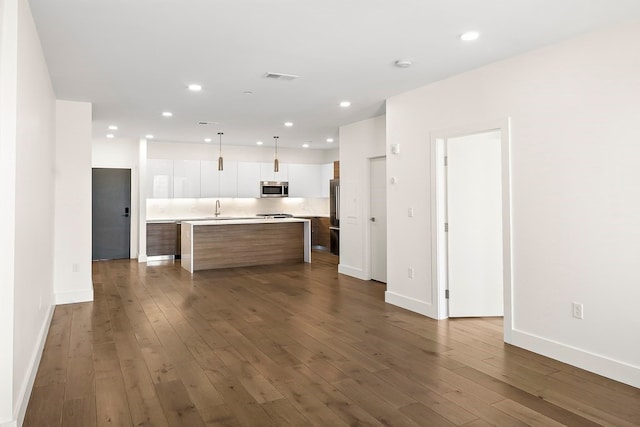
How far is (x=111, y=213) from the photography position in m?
8.81

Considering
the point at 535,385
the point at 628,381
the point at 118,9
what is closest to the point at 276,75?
the point at 118,9

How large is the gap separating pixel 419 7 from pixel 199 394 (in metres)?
3.00

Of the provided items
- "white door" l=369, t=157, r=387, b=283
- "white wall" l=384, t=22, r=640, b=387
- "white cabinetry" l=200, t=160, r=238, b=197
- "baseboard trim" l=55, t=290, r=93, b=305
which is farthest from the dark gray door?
"white wall" l=384, t=22, r=640, b=387

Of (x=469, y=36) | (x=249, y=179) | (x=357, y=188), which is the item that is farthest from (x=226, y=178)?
(x=469, y=36)

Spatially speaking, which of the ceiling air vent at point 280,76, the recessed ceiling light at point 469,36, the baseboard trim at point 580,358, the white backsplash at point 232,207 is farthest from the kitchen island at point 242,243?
the recessed ceiling light at point 469,36

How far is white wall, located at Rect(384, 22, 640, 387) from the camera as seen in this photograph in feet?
9.82

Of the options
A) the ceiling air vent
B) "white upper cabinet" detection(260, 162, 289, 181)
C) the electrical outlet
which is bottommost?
the electrical outlet

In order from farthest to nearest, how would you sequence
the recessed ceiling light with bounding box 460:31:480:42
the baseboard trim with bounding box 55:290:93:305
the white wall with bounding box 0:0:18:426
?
the baseboard trim with bounding box 55:290:93:305 → the recessed ceiling light with bounding box 460:31:480:42 → the white wall with bounding box 0:0:18:426

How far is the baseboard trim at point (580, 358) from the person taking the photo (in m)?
2.94

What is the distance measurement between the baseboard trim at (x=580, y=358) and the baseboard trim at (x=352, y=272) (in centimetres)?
325

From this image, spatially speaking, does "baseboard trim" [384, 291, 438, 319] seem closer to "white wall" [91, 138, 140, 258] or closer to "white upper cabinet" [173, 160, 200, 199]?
"white upper cabinet" [173, 160, 200, 199]

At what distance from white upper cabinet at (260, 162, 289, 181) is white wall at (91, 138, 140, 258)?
2.85m

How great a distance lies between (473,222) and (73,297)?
200 inches

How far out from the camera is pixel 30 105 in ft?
9.89
